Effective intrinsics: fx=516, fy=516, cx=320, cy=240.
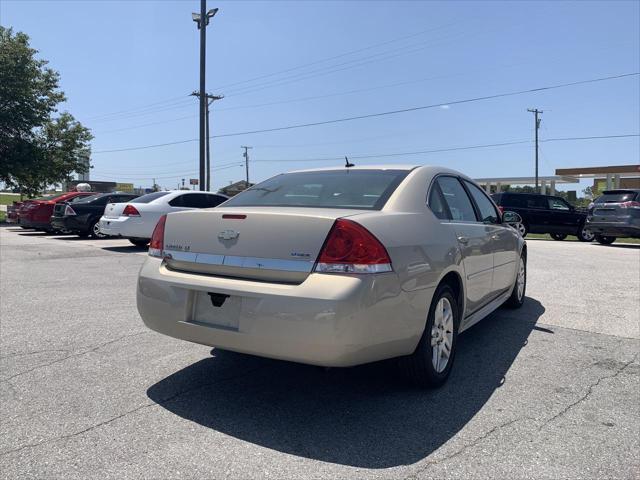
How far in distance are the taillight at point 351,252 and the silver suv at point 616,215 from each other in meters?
15.2

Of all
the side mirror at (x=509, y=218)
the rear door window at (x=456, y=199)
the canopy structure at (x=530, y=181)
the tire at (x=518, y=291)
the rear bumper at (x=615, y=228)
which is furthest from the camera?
the canopy structure at (x=530, y=181)

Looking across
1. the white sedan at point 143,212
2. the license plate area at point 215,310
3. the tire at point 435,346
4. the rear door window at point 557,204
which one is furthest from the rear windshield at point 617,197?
the license plate area at point 215,310

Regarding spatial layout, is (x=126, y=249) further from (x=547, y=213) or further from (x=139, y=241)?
(x=547, y=213)

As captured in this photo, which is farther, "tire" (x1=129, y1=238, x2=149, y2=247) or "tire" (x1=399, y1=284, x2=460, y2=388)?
"tire" (x1=129, y1=238, x2=149, y2=247)

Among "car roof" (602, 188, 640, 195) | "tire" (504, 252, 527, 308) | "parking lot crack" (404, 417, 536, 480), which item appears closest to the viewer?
"parking lot crack" (404, 417, 536, 480)

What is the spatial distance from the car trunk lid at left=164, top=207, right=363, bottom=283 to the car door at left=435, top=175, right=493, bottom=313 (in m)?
1.21

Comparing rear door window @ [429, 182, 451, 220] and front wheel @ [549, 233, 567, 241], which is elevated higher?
rear door window @ [429, 182, 451, 220]

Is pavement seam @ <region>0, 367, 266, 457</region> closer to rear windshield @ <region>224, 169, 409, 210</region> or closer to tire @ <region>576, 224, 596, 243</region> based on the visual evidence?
rear windshield @ <region>224, 169, 409, 210</region>

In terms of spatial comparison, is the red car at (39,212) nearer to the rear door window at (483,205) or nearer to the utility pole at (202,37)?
the utility pole at (202,37)

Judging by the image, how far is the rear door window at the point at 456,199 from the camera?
4.18 metres

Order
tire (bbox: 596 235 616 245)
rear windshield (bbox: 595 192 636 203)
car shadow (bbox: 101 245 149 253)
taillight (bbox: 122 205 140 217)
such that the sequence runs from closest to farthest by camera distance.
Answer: car shadow (bbox: 101 245 149 253) → taillight (bbox: 122 205 140 217) → rear windshield (bbox: 595 192 636 203) → tire (bbox: 596 235 616 245)

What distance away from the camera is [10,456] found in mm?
2584

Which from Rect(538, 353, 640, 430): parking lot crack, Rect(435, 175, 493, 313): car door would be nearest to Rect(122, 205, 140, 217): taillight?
Rect(435, 175, 493, 313): car door

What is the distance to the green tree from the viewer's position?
84.5 ft
